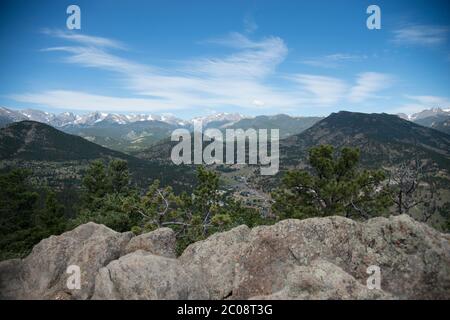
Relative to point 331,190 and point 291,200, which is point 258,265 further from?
point 291,200

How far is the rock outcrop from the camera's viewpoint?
14.8 meters

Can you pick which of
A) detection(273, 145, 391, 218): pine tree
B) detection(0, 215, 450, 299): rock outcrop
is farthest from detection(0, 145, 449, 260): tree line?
detection(0, 215, 450, 299): rock outcrop

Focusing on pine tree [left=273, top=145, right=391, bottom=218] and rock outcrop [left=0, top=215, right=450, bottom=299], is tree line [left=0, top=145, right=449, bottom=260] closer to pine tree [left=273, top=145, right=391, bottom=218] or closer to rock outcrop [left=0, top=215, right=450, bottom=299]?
pine tree [left=273, top=145, right=391, bottom=218]

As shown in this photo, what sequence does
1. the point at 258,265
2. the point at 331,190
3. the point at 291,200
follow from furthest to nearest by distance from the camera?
the point at 291,200
the point at 331,190
the point at 258,265

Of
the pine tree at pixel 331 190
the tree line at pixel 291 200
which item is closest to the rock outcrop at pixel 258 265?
the tree line at pixel 291 200

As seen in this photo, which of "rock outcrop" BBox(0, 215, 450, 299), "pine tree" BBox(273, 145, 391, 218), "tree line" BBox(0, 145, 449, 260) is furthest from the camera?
"pine tree" BBox(273, 145, 391, 218)

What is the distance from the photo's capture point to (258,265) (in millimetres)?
18234

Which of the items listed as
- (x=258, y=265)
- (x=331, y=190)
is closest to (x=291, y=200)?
(x=331, y=190)

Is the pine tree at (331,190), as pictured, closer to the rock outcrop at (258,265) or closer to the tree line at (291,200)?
the tree line at (291,200)

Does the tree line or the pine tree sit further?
the pine tree

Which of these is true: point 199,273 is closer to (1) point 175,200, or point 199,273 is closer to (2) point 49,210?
(1) point 175,200

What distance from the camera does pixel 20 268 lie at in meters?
20.9

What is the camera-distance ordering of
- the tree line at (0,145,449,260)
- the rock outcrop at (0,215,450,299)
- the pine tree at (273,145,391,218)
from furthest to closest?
1. the pine tree at (273,145,391,218)
2. the tree line at (0,145,449,260)
3. the rock outcrop at (0,215,450,299)

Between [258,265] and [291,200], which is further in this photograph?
[291,200]
